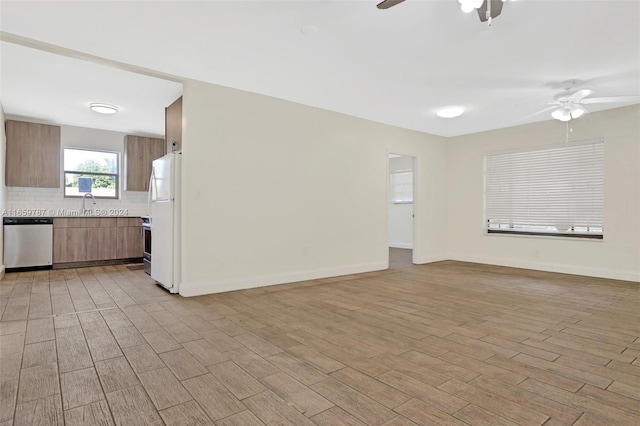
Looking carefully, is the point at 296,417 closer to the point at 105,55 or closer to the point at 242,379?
the point at 242,379

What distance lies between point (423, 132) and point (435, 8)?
4.35 meters

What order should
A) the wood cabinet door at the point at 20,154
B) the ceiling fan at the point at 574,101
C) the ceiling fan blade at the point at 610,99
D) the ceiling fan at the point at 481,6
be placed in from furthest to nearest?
the wood cabinet door at the point at 20,154 < the ceiling fan blade at the point at 610,99 < the ceiling fan at the point at 574,101 < the ceiling fan at the point at 481,6

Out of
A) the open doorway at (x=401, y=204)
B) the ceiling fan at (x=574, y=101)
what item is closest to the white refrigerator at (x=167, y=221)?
the ceiling fan at (x=574, y=101)

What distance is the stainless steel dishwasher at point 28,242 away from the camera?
18.0ft

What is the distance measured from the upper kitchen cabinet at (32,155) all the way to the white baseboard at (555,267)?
777 centimetres

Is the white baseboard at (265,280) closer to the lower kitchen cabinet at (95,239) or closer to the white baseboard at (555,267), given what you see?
the white baseboard at (555,267)

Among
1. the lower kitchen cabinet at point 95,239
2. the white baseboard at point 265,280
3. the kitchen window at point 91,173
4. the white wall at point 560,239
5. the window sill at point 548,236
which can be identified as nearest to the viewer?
the white baseboard at point 265,280

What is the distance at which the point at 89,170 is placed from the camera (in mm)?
6836

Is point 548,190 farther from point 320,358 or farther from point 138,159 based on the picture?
point 138,159

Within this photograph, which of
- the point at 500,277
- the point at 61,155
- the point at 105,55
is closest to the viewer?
the point at 105,55

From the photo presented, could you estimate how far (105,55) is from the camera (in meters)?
3.47

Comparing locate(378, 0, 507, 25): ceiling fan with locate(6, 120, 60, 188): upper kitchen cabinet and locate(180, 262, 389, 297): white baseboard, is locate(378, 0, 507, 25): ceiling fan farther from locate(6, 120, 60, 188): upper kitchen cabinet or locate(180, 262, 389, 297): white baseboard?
locate(6, 120, 60, 188): upper kitchen cabinet

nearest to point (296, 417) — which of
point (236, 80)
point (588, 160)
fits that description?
point (236, 80)

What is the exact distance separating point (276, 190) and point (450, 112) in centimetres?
288
